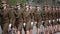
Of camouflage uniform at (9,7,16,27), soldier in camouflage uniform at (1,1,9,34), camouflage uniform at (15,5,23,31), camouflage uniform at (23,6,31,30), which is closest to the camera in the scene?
soldier in camouflage uniform at (1,1,9,34)

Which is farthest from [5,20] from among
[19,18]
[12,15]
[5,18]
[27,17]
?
[27,17]

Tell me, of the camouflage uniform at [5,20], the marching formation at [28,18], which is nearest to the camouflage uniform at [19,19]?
the marching formation at [28,18]

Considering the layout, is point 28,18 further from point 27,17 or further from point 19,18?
point 19,18

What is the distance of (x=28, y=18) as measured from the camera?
8.12 m

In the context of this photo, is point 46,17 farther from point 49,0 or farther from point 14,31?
point 49,0

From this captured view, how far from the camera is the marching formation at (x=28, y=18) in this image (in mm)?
6963

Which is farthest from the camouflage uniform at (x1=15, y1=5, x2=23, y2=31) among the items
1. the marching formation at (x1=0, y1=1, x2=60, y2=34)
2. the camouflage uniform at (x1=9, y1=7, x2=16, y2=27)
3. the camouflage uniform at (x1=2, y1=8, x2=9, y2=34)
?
the camouflage uniform at (x1=2, y1=8, x2=9, y2=34)

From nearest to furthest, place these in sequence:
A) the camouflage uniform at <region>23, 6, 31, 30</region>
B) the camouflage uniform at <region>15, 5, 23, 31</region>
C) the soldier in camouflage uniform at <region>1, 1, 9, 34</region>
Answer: the soldier in camouflage uniform at <region>1, 1, 9, 34</region>
the camouflage uniform at <region>15, 5, 23, 31</region>
the camouflage uniform at <region>23, 6, 31, 30</region>

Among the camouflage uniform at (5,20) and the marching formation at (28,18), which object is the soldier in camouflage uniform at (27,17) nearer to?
the marching formation at (28,18)

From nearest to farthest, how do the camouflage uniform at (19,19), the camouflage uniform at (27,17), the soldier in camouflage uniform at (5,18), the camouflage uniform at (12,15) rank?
the soldier in camouflage uniform at (5,18) < the camouflage uniform at (12,15) < the camouflage uniform at (19,19) < the camouflage uniform at (27,17)

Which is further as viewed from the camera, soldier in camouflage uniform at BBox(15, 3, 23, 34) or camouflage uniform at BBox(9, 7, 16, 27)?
soldier in camouflage uniform at BBox(15, 3, 23, 34)

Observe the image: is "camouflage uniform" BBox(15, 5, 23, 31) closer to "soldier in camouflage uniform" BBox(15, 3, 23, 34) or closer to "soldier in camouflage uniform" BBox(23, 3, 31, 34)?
"soldier in camouflage uniform" BBox(15, 3, 23, 34)

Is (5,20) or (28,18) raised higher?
(5,20)

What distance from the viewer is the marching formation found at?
22.8 feet
